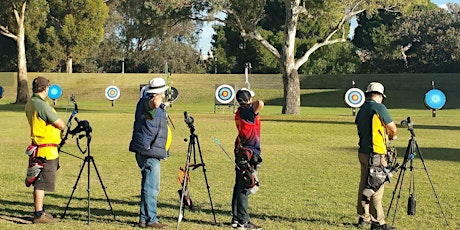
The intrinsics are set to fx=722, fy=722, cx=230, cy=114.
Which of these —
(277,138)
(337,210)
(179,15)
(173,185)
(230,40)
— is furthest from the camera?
(230,40)

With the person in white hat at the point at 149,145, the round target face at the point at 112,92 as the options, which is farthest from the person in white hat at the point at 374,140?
the round target face at the point at 112,92

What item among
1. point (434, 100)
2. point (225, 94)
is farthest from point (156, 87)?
point (225, 94)

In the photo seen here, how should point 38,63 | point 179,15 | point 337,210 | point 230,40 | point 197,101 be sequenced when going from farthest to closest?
1. point 230,40
2. point 38,63
3. point 197,101
4. point 179,15
5. point 337,210

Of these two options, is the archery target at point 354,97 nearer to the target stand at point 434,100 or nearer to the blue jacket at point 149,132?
the target stand at point 434,100

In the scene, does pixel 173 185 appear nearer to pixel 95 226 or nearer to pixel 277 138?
pixel 95 226

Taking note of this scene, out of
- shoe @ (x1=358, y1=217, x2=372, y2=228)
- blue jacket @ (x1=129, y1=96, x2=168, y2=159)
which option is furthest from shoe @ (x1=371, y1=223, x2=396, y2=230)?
blue jacket @ (x1=129, y1=96, x2=168, y2=159)

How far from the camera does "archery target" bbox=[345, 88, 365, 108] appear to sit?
3816 centimetres

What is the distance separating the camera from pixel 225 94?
4150 cm

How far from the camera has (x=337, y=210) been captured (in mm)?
9875

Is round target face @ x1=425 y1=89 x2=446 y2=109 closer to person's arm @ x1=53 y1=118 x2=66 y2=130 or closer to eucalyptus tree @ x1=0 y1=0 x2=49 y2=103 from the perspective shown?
eucalyptus tree @ x1=0 y1=0 x2=49 y2=103

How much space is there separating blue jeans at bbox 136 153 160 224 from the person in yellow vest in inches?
40.5

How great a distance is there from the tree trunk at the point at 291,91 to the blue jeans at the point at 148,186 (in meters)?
29.2

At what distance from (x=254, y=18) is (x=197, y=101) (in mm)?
22483

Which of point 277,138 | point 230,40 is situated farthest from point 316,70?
point 277,138
